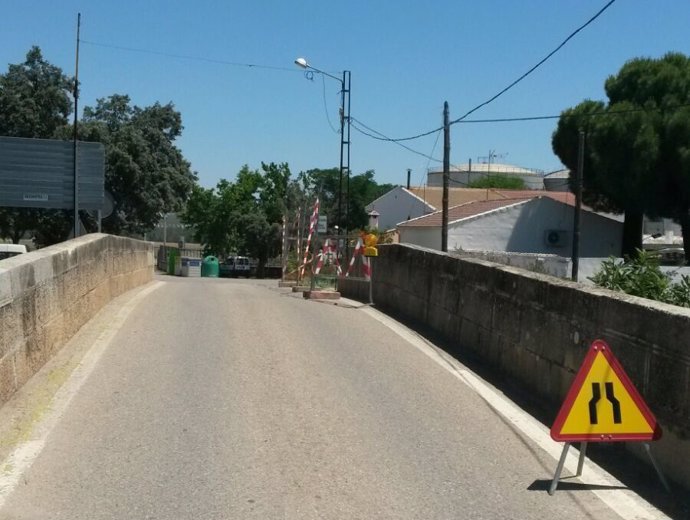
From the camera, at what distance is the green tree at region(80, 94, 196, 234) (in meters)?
44.8

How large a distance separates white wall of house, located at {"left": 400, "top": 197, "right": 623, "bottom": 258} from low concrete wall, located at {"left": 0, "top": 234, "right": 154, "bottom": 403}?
1231 inches

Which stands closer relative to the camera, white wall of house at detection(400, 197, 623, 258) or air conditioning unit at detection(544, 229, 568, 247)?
white wall of house at detection(400, 197, 623, 258)

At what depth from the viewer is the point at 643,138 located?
35.7m

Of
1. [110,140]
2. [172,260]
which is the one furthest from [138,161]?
[172,260]

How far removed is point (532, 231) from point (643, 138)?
1049 cm

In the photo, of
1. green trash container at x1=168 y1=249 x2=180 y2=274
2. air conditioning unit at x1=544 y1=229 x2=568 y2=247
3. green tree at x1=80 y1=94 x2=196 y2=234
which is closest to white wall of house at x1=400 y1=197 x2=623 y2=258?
air conditioning unit at x1=544 y1=229 x2=568 y2=247

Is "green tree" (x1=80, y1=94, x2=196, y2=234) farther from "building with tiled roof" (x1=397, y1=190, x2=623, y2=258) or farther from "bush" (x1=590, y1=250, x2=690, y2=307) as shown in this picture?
"bush" (x1=590, y1=250, x2=690, y2=307)

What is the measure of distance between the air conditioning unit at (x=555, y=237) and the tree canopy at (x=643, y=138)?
15.7 ft

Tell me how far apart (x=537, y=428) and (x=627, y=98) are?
113 ft

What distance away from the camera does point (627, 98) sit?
1535 inches

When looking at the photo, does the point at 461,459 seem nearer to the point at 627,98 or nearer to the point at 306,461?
the point at 306,461

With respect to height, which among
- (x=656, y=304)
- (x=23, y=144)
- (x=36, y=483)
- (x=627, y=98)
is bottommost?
(x=36, y=483)

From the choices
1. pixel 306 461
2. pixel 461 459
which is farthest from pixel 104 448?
pixel 461 459

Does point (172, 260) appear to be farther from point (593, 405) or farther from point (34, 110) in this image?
point (593, 405)
